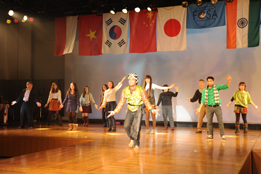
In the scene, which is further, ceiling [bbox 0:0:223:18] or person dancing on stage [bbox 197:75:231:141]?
ceiling [bbox 0:0:223:18]

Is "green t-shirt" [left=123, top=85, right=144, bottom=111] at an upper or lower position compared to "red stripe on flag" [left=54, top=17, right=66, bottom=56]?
lower

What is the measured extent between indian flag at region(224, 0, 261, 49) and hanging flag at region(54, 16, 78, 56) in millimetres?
6607

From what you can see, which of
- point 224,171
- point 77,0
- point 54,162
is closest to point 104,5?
point 77,0

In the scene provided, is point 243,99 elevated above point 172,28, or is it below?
below

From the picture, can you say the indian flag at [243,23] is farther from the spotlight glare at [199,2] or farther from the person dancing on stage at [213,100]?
the person dancing on stage at [213,100]

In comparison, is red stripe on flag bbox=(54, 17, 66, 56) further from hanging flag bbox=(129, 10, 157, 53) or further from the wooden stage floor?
the wooden stage floor

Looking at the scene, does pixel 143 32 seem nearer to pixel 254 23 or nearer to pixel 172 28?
pixel 172 28

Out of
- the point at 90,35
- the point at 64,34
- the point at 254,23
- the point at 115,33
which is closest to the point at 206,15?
the point at 254,23

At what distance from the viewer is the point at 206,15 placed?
9812 millimetres

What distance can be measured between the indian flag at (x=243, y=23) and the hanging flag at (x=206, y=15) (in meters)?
A: 0.26

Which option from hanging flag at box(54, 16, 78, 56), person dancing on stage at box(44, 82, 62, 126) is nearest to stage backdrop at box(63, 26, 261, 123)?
hanging flag at box(54, 16, 78, 56)

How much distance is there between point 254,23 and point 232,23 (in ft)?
2.42

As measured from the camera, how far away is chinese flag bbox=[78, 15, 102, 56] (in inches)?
448

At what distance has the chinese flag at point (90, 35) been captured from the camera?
1138 centimetres
